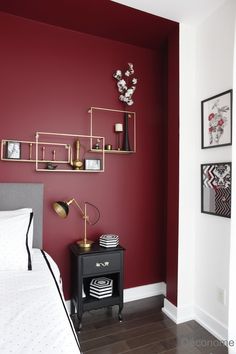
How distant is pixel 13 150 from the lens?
7.05 ft

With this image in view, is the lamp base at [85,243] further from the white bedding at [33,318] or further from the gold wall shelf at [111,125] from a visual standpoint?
the gold wall shelf at [111,125]

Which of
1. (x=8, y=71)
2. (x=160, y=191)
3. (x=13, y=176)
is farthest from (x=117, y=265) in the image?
(x=8, y=71)

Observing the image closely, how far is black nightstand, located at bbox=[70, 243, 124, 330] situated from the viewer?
2117 millimetres

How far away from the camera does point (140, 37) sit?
8.23 feet

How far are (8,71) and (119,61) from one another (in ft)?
3.70

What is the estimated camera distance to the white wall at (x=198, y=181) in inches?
80.7

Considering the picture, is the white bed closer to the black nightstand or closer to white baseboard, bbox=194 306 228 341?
the black nightstand

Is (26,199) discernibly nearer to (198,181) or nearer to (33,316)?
(33,316)

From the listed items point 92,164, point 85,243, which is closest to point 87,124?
point 92,164

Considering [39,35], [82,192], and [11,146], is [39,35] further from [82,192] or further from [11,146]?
[82,192]

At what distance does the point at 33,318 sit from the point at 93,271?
3.68 ft

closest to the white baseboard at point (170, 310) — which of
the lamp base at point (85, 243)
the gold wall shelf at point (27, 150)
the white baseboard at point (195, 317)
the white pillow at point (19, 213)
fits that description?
the white baseboard at point (195, 317)

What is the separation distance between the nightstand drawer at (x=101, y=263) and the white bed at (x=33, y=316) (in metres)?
0.58

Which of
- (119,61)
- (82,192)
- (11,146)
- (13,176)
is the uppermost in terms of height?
(119,61)
